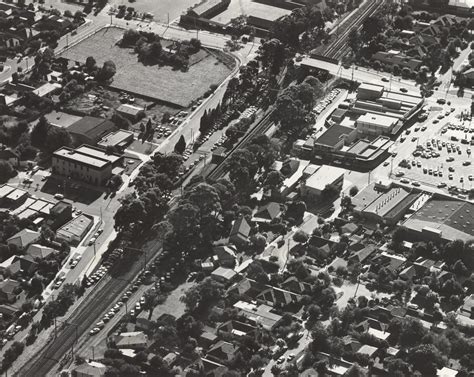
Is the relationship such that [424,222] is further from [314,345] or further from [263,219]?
[314,345]

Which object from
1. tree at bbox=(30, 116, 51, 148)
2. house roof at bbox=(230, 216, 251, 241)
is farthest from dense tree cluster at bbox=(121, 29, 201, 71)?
house roof at bbox=(230, 216, 251, 241)

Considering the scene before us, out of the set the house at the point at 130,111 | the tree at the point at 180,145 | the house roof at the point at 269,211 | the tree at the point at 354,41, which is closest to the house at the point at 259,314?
the house roof at the point at 269,211

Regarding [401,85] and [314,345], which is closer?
[314,345]

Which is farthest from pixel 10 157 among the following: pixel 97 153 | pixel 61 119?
pixel 61 119

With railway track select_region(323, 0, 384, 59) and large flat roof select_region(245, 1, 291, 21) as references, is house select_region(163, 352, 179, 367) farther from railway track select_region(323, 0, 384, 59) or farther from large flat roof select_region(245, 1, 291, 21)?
large flat roof select_region(245, 1, 291, 21)

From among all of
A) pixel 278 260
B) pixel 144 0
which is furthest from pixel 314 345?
pixel 144 0

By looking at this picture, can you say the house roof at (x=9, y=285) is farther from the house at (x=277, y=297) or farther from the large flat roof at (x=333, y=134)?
the large flat roof at (x=333, y=134)
